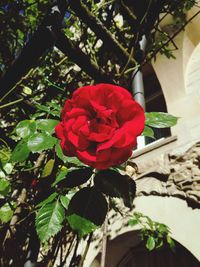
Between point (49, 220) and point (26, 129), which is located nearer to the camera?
point (49, 220)

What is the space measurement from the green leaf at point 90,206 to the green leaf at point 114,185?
0.09 ft

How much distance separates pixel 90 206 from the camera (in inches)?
29.0

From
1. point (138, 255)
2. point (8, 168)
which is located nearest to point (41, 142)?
point (8, 168)

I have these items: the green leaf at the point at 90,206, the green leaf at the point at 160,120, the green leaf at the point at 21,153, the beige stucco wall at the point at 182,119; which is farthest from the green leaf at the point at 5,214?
the beige stucco wall at the point at 182,119

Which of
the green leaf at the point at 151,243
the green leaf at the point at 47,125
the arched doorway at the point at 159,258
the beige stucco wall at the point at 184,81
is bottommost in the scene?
the arched doorway at the point at 159,258

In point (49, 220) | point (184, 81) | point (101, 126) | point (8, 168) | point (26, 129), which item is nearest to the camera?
point (101, 126)

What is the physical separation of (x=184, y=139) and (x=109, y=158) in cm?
314

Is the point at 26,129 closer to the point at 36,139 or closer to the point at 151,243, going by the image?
the point at 36,139

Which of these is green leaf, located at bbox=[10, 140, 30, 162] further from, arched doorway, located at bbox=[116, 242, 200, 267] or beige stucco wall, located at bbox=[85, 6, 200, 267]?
arched doorway, located at bbox=[116, 242, 200, 267]

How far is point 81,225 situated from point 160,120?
1.47 feet

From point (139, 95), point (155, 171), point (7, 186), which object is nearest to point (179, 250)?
point (155, 171)

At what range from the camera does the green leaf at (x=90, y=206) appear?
722 mm

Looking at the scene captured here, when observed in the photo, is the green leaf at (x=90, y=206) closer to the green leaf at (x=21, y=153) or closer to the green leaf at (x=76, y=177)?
the green leaf at (x=76, y=177)

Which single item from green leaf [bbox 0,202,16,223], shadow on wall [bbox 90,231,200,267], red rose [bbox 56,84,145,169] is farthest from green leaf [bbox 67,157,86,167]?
shadow on wall [bbox 90,231,200,267]
